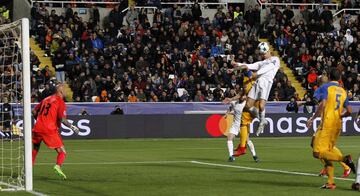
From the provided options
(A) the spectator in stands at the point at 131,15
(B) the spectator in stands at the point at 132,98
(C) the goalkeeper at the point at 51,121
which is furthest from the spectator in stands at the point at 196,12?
(C) the goalkeeper at the point at 51,121

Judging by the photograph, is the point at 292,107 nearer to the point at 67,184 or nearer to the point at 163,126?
the point at 163,126

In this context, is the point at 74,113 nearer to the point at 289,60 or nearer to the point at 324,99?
the point at 289,60

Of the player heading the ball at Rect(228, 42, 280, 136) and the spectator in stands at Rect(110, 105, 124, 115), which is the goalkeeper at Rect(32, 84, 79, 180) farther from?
the spectator in stands at Rect(110, 105, 124, 115)

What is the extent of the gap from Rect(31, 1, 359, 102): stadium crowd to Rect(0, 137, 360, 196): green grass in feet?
30.8

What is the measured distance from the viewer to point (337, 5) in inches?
2147

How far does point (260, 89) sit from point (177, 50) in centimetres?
2166

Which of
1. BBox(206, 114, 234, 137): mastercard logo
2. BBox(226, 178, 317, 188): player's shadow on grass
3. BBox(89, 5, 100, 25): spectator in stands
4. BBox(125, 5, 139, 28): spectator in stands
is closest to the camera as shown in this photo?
BBox(226, 178, 317, 188): player's shadow on grass

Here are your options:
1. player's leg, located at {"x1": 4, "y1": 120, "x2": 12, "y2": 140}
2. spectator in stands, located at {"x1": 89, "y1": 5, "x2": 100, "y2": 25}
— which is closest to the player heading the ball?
player's leg, located at {"x1": 4, "y1": 120, "x2": 12, "y2": 140}

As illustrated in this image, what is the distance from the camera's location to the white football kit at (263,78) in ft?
73.9

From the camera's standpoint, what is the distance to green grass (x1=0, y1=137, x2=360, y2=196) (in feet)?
51.5

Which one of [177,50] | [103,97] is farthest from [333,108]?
[177,50]

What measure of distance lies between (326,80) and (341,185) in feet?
8.69

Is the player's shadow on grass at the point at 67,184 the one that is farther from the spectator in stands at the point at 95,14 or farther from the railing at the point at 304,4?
the railing at the point at 304,4

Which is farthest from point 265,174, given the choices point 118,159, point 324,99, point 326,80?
point 118,159
